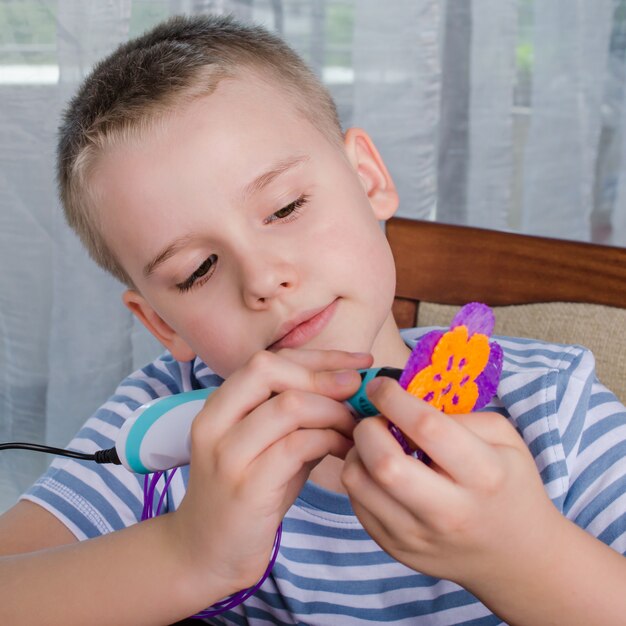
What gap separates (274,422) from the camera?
22.4 inches

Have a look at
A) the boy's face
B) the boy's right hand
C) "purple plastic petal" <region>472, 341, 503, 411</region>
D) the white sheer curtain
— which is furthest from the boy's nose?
the white sheer curtain

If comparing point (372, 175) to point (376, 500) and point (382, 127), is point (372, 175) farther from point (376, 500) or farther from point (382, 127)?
point (382, 127)

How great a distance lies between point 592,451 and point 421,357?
0.33 meters

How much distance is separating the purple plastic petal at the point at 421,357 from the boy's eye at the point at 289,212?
9.8 inches

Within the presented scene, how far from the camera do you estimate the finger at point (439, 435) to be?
50 cm

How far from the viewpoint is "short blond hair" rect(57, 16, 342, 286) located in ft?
2.56

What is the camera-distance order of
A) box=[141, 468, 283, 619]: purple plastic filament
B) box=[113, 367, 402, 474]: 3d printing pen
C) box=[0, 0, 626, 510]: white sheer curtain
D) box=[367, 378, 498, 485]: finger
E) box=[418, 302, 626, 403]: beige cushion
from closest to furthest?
box=[367, 378, 498, 485]: finger
box=[113, 367, 402, 474]: 3d printing pen
box=[141, 468, 283, 619]: purple plastic filament
box=[418, 302, 626, 403]: beige cushion
box=[0, 0, 626, 510]: white sheer curtain

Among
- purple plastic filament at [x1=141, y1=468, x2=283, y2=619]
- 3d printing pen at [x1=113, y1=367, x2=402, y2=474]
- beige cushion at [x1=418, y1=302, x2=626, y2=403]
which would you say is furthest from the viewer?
beige cushion at [x1=418, y1=302, x2=626, y2=403]

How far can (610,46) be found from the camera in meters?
1.86

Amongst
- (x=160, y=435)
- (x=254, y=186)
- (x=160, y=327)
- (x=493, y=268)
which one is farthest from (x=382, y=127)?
(x=160, y=435)

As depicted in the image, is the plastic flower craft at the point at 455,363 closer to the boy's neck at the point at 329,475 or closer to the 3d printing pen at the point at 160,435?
the 3d printing pen at the point at 160,435

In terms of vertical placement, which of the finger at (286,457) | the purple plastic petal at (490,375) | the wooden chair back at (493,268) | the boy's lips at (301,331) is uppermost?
the purple plastic petal at (490,375)

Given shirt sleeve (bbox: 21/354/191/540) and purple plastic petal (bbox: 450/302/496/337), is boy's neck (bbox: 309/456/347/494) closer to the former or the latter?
shirt sleeve (bbox: 21/354/191/540)

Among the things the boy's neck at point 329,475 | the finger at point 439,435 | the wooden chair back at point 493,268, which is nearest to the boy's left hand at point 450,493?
the finger at point 439,435
